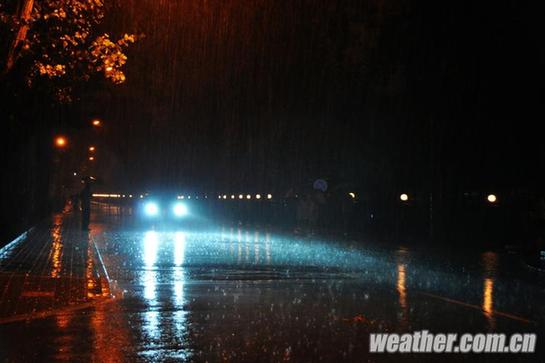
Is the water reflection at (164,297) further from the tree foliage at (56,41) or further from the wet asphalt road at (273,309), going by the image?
the tree foliage at (56,41)

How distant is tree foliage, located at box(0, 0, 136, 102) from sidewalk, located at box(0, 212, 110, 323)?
3.98m

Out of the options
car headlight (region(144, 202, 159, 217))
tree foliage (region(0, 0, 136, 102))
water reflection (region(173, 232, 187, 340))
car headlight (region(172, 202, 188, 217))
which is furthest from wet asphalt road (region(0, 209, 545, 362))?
car headlight (region(144, 202, 159, 217))

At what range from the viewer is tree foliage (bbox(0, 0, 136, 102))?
1198 centimetres

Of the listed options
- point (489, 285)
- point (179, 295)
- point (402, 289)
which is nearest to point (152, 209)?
point (489, 285)

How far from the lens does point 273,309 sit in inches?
441

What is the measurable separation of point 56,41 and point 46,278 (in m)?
5.24

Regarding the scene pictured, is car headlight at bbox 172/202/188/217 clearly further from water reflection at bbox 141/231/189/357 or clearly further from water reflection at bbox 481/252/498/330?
water reflection at bbox 481/252/498/330

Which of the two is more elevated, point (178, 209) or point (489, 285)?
point (178, 209)

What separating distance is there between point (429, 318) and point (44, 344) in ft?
18.5

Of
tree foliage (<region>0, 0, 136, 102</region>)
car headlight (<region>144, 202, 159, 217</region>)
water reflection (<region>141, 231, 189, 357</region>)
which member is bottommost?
water reflection (<region>141, 231, 189, 357</region>)

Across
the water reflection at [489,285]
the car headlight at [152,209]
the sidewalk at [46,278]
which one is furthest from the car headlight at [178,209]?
the water reflection at [489,285]

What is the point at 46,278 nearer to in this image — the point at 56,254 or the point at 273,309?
the point at 273,309

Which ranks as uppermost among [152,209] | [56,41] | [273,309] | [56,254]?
[56,41]

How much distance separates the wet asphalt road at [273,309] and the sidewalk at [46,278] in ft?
1.56
